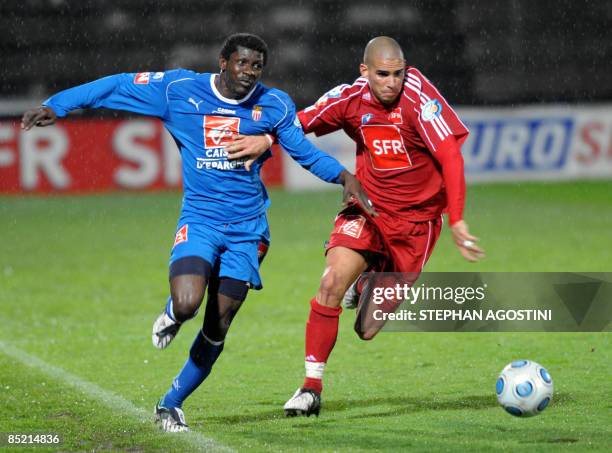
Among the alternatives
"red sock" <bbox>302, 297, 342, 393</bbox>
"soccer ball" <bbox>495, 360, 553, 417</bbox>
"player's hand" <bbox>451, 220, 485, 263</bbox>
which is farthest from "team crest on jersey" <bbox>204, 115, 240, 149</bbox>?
"soccer ball" <bbox>495, 360, 553, 417</bbox>

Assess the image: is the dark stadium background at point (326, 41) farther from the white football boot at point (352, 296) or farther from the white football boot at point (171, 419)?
the white football boot at point (171, 419)

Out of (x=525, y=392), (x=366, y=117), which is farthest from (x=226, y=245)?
(x=525, y=392)

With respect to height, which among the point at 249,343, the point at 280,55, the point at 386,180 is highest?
the point at 280,55

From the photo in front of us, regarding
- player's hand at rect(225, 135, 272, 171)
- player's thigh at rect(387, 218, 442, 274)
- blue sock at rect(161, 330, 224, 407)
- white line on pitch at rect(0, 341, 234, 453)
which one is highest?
player's hand at rect(225, 135, 272, 171)

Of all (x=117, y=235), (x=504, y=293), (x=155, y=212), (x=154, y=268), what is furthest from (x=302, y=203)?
(x=504, y=293)

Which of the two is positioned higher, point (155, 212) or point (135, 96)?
point (135, 96)

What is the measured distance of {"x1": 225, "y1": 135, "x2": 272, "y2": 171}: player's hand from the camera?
593 cm

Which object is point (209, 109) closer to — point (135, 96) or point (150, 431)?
point (135, 96)

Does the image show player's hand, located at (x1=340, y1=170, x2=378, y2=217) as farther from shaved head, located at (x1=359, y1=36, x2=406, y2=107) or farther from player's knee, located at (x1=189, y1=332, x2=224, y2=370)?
player's knee, located at (x1=189, y1=332, x2=224, y2=370)

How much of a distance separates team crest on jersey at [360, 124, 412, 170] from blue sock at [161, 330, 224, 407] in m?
1.56

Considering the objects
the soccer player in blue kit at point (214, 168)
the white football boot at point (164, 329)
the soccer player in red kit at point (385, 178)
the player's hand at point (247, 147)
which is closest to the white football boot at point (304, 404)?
the soccer player in red kit at point (385, 178)

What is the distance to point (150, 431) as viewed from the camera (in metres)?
5.81

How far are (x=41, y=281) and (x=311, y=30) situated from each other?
10.4 m

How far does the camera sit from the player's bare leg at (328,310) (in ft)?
20.9
